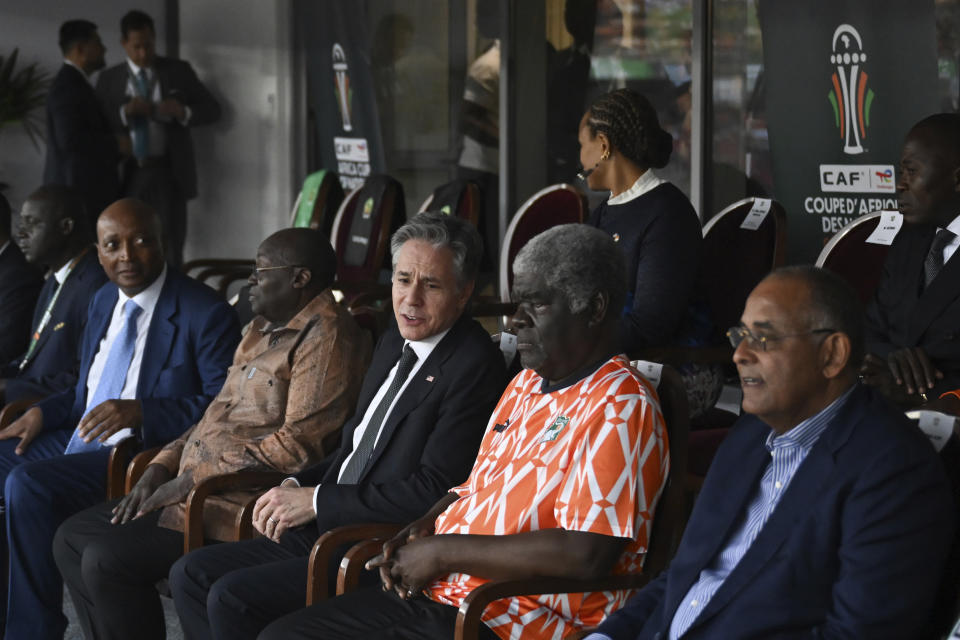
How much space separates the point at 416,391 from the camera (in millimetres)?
2852

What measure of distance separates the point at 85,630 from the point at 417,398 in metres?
1.26

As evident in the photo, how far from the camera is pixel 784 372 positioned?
195cm

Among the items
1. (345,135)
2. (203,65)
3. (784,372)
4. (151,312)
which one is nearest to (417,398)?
(784,372)

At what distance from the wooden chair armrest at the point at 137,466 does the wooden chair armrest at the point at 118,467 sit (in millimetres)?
95

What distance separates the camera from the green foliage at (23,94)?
8094 mm

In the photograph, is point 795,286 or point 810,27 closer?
point 795,286

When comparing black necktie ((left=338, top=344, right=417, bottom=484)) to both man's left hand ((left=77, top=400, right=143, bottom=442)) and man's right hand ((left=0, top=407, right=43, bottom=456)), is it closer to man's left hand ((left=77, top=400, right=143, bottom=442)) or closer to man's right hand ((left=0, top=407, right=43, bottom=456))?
man's left hand ((left=77, top=400, right=143, bottom=442))

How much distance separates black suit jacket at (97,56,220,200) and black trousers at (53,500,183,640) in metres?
5.06

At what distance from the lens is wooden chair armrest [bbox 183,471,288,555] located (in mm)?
3045

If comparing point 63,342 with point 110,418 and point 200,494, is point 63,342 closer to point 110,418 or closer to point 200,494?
point 110,418

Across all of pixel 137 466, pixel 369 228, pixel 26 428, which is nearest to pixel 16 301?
pixel 26 428

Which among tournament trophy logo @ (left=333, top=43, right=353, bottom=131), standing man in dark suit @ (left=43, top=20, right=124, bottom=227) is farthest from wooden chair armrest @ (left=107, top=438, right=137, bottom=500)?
tournament trophy logo @ (left=333, top=43, right=353, bottom=131)

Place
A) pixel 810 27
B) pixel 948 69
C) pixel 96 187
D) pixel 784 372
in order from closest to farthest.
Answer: pixel 784 372 < pixel 948 69 < pixel 810 27 < pixel 96 187

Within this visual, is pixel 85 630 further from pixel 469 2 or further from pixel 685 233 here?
pixel 469 2
